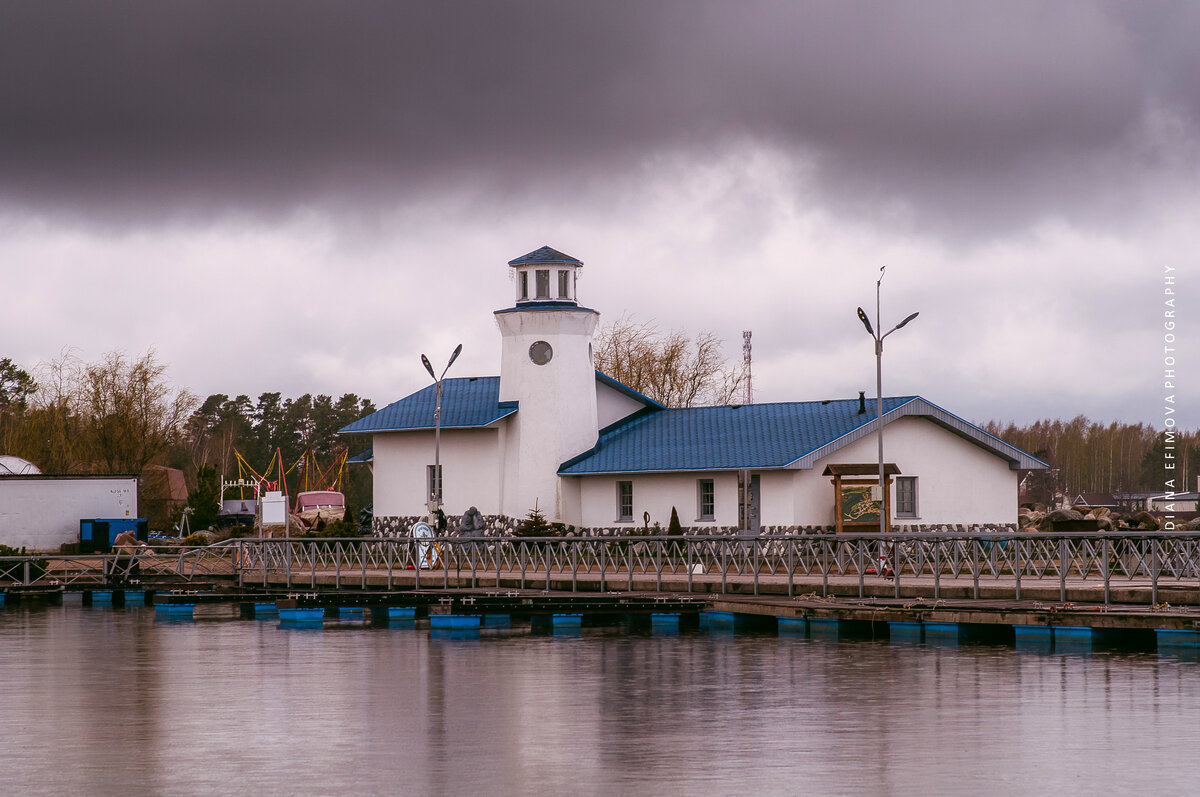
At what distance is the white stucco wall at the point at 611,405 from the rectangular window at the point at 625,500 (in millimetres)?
3570

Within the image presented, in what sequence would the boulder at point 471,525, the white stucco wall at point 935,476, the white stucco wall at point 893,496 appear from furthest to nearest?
the white stucco wall at point 935,476 → the white stucco wall at point 893,496 → the boulder at point 471,525

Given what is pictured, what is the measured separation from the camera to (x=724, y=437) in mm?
46250

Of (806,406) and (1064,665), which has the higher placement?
(806,406)

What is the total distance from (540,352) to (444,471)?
5122 millimetres

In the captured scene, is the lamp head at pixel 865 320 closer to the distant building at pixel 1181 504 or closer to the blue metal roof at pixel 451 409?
the blue metal roof at pixel 451 409

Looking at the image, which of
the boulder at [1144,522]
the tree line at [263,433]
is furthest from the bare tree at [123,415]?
the boulder at [1144,522]

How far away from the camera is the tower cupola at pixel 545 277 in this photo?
47.3 m

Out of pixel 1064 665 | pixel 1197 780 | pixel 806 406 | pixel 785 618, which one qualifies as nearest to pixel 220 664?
pixel 785 618

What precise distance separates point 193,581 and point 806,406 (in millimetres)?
19435

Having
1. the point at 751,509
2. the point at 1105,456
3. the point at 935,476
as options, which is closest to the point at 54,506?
the point at 751,509

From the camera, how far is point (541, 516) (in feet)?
154

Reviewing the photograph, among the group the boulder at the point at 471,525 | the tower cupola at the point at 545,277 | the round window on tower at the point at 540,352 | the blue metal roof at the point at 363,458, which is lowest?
the boulder at the point at 471,525

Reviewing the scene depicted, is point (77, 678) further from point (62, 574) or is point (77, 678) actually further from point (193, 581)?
point (62, 574)

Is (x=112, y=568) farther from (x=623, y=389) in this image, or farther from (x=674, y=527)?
(x=623, y=389)
